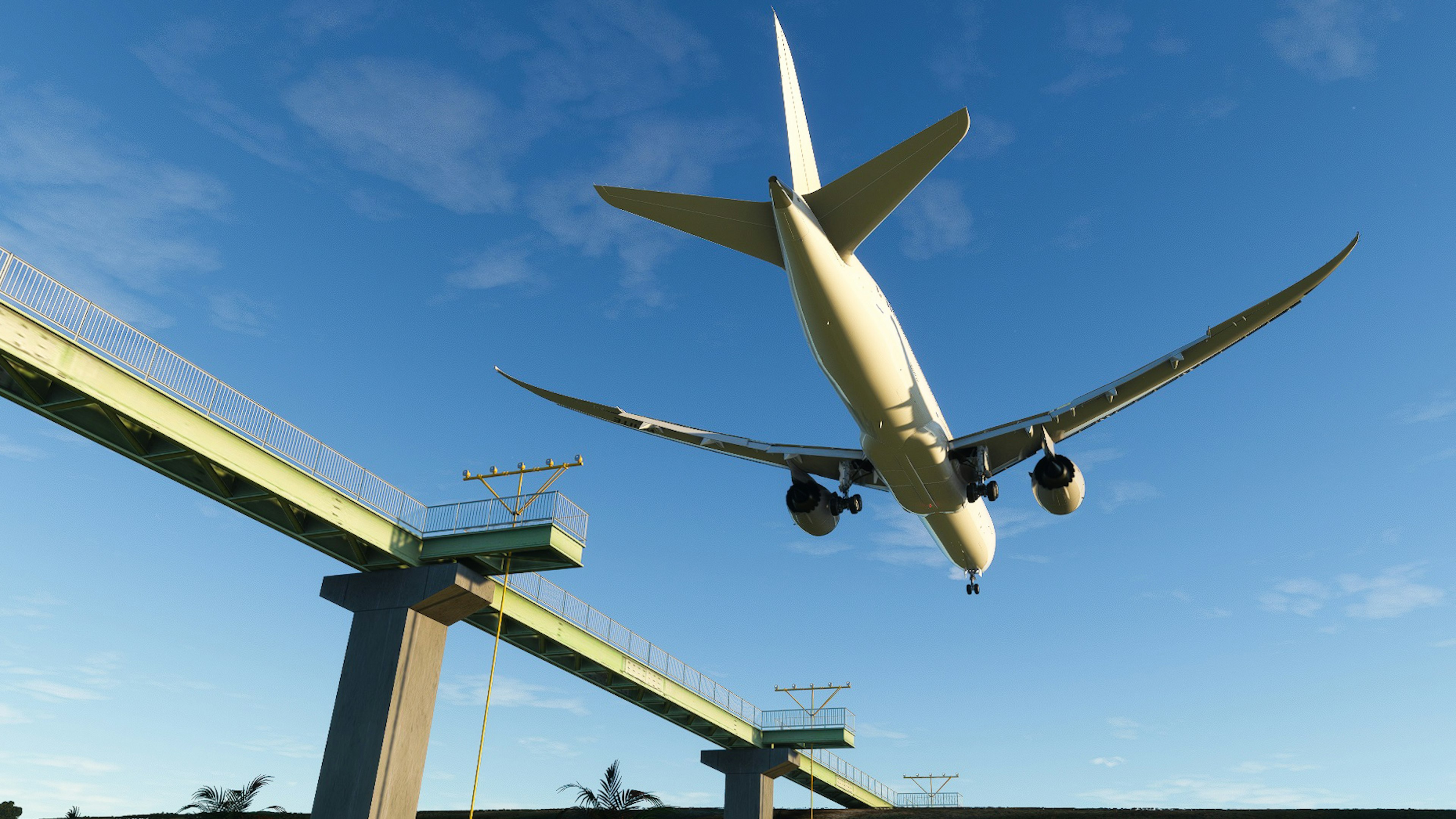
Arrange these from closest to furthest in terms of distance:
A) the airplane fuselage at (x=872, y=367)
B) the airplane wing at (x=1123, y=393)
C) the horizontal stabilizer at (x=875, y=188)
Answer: the horizontal stabilizer at (x=875, y=188)
the airplane fuselage at (x=872, y=367)
the airplane wing at (x=1123, y=393)

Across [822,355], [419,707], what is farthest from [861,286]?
[419,707]

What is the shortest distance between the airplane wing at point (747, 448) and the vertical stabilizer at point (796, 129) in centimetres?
832

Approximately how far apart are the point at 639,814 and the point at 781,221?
155 ft

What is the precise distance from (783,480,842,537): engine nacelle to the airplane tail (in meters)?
8.96

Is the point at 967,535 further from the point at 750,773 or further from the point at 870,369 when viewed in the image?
the point at 750,773

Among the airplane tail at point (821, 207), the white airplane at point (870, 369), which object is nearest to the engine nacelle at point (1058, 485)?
the white airplane at point (870, 369)

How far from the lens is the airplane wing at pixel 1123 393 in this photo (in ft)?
70.8

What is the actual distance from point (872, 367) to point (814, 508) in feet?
24.7

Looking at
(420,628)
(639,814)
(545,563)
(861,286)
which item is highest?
(861,286)

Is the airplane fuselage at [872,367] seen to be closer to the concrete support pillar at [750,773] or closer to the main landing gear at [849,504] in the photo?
the main landing gear at [849,504]

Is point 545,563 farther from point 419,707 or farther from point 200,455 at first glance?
point 200,455

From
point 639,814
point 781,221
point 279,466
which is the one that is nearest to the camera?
point 781,221

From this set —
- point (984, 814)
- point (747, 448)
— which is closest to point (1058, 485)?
point (747, 448)

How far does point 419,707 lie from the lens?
29.0 meters
